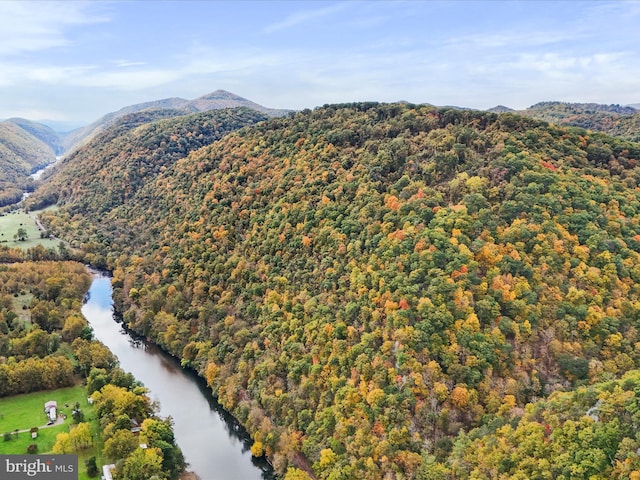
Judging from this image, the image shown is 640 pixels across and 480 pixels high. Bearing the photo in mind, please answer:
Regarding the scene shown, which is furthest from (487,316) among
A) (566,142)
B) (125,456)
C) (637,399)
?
(125,456)

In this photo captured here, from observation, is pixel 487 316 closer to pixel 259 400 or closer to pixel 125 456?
pixel 259 400

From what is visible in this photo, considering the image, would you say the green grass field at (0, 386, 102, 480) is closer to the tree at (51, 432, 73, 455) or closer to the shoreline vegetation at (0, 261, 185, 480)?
the shoreline vegetation at (0, 261, 185, 480)

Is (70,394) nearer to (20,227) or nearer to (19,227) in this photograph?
(20,227)

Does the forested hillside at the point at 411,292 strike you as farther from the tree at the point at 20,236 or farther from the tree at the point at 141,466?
the tree at the point at 20,236

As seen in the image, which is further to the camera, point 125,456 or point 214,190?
point 214,190

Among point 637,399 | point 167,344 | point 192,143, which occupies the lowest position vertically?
point 167,344

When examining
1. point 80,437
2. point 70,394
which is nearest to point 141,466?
point 80,437

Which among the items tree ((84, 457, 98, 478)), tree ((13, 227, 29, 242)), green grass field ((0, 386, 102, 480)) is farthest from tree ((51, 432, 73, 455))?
tree ((13, 227, 29, 242))
